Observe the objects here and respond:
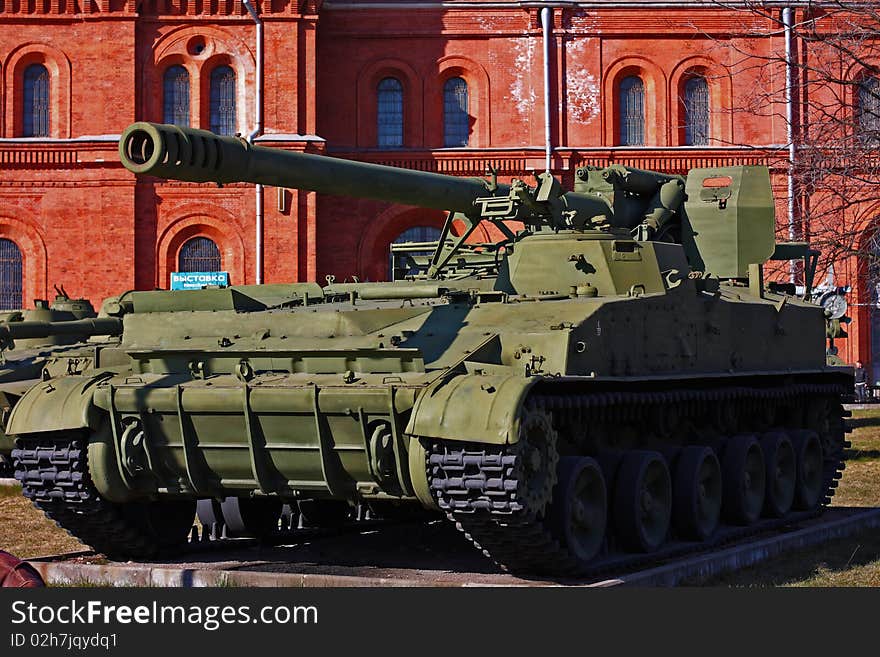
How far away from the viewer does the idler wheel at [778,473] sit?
1444cm

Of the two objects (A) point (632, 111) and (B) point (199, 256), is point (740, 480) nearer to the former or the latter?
(B) point (199, 256)

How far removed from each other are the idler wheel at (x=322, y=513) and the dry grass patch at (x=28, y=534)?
2.02 m

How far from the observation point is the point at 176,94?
116 feet

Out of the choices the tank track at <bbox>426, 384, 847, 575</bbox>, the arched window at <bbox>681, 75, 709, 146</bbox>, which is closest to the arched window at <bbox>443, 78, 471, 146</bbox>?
the arched window at <bbox>681, 75, 709, 146</bbox>

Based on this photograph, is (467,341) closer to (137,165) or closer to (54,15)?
(137,165)

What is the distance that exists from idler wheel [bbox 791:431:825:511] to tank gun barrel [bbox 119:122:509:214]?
441cm

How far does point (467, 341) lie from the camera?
35.3 ft

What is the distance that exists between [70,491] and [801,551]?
20.6ft

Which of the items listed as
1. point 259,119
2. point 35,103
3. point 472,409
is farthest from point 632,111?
point 472,409

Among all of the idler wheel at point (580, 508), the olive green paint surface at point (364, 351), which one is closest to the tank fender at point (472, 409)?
the olive green paint surface at point (364, 351)

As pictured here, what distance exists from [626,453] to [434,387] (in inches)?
109

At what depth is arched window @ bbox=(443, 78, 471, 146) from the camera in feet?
123

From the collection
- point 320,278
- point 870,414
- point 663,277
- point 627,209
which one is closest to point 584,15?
point 320,278

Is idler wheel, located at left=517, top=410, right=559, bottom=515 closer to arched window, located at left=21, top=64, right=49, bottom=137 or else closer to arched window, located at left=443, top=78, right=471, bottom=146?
arched window, located at left=443, top=78, right=471, bottom=146
